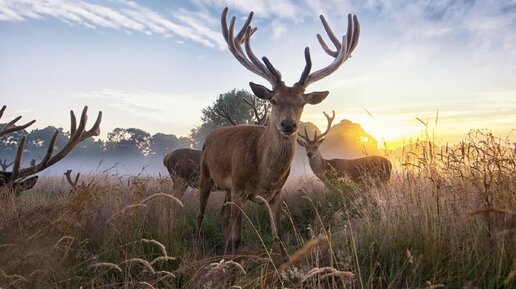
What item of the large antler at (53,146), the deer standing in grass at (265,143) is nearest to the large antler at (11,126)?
the large antler at (53,146)

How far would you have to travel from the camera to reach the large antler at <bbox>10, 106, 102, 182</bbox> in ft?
13.4

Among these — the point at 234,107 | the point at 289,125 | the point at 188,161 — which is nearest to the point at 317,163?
the point at 188,161

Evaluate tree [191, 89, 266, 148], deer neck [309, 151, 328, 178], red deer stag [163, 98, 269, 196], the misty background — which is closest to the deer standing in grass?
red deer stag [163, 98, 269, 196]

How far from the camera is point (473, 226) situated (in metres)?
3.30

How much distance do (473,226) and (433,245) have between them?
0.42m

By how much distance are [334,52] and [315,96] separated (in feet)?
5.02

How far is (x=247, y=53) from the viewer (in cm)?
618

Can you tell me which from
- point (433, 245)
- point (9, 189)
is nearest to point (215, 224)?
point (9, 189)

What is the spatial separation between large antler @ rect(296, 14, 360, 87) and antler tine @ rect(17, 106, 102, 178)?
102 inches

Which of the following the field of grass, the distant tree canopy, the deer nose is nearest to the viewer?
the field of grass

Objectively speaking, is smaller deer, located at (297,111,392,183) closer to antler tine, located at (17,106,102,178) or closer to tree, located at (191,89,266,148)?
antler tine, located at (17,106,102,178)

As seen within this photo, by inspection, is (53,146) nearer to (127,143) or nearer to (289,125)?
(289,125)

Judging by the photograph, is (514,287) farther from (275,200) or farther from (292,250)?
(275,200)

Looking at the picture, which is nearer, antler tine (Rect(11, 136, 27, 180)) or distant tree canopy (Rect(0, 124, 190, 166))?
antler tine (Rect(11, 136, 27, 180))
